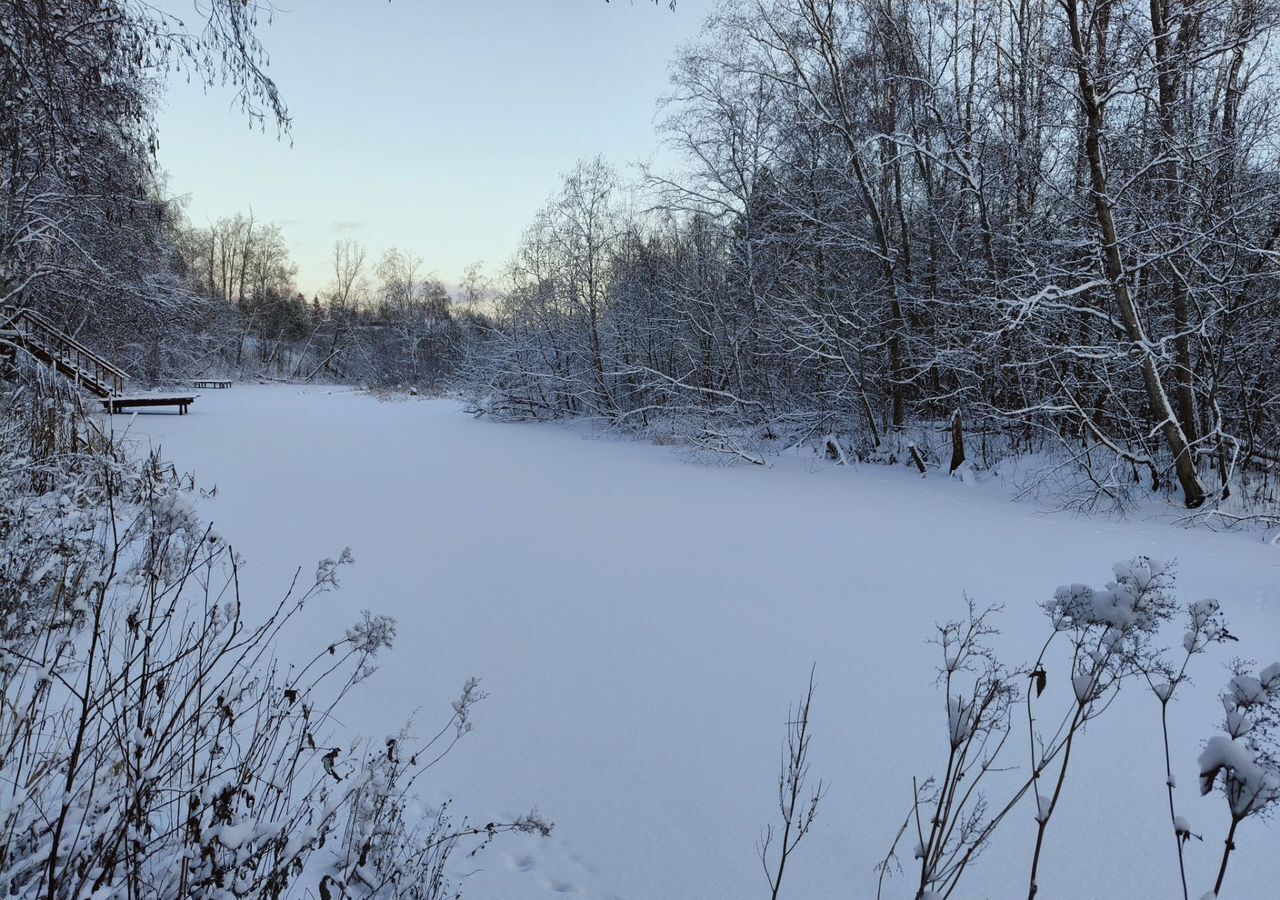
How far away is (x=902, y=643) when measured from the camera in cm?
371

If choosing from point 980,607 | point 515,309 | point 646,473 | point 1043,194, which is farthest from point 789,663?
point 515,309

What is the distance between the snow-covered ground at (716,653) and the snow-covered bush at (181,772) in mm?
299

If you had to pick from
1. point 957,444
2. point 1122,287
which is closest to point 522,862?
point 1122,287

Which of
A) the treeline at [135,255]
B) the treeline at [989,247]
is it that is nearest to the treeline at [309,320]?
the treeline at [135,255]

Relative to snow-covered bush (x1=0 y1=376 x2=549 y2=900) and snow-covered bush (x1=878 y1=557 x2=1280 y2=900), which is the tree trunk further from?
snow-covered bush (x1=0 y1=376 x2=549 y2=900)

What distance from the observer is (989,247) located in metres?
9.17

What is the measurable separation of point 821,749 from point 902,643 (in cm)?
131

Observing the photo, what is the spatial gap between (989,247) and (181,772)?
10.3m

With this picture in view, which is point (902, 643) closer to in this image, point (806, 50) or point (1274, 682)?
point (1274, 682)

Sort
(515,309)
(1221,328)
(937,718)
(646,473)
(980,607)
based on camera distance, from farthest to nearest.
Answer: (515,309) < (646,473) < (1221,328) < (980,607) < (937,718)

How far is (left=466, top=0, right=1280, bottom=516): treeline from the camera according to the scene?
22.2 feet

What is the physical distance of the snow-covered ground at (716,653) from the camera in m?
2.06

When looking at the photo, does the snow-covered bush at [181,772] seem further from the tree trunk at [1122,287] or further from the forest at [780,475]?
the tree trunk at [1122,287]

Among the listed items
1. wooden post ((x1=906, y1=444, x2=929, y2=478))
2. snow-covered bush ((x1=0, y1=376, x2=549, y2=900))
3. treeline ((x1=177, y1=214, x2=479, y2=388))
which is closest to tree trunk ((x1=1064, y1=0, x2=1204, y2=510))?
wooden post ((x1=906, y1=444, x2=929, y2=478))
